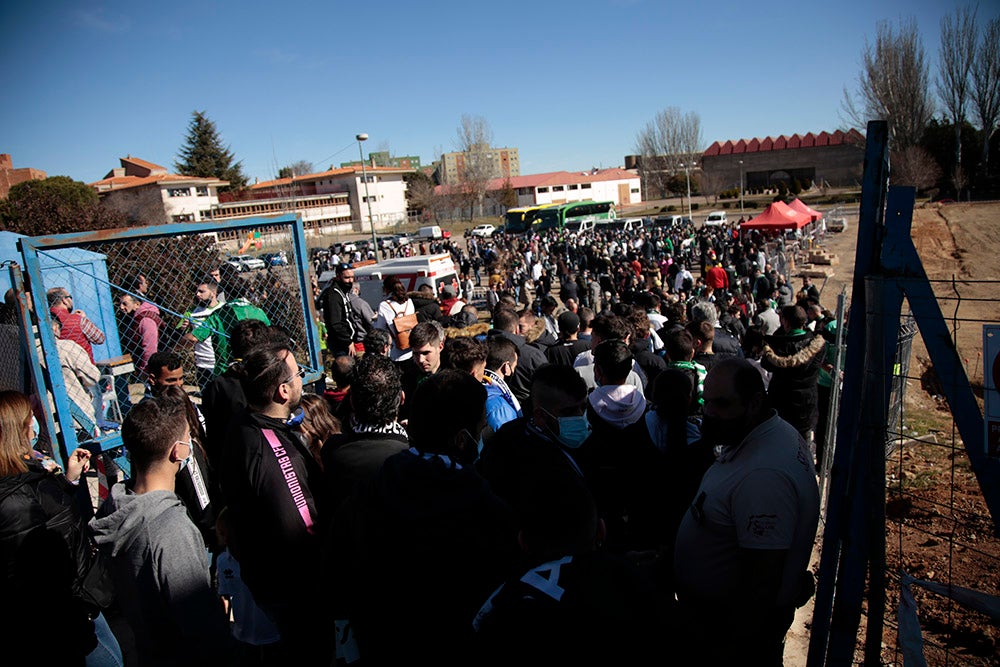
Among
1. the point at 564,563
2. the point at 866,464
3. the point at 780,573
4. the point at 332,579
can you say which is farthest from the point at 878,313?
the point at 332,579

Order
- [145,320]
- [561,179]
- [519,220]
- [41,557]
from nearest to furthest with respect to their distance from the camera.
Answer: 1. [41,557]
2. [145,320]
3. [519,220]
4. [561,179]

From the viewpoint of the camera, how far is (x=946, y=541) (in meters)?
4.56

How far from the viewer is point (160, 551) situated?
255 centimetres

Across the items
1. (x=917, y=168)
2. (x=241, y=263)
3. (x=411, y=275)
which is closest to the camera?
(x=241, y=263)

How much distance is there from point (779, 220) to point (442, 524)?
2486 cm

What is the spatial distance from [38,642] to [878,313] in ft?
10.6

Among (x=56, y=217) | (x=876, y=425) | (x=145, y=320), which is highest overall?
(x=56, y=217)

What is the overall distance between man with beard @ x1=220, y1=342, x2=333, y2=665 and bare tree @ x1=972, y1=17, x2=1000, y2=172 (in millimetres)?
57820

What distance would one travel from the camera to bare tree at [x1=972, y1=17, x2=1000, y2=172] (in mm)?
45656

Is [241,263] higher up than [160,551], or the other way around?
[241,263]

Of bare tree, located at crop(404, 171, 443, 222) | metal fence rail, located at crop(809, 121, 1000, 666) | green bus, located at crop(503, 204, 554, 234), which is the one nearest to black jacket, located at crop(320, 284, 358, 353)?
metal fence rail, located at crop(809, 121, 1000, 666)

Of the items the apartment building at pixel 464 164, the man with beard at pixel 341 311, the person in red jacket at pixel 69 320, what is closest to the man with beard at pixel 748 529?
the person in red jacket at pixel 69 320

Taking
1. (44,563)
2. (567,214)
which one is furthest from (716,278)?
(567,214)

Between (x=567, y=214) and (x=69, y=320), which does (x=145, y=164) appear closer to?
(x=567, y=214)
